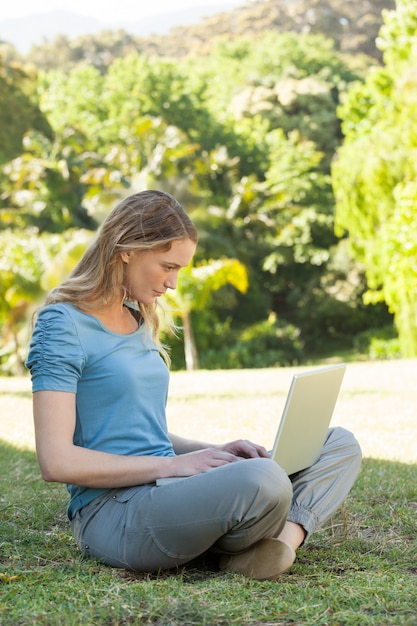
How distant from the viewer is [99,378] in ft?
8.99

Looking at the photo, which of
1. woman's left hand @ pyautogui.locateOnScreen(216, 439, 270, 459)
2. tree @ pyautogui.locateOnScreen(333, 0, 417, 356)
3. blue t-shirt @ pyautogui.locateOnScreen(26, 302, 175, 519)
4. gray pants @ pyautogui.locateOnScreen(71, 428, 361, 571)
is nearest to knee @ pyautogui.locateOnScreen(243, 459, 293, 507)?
gray pants @ pyautogui.locateOnScreen(71, 428, 361, 571)

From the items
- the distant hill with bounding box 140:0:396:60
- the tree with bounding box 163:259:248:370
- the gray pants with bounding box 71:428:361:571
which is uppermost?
the gray pants with bounding box 71:428:361:571

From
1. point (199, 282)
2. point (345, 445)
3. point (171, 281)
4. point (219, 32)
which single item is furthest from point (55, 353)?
point (219, 32)

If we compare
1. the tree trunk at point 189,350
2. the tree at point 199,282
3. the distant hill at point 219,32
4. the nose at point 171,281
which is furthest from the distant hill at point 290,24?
the nose at point 171,281

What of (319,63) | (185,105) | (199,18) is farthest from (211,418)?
(199,18)

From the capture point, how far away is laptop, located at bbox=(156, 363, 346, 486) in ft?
8.89

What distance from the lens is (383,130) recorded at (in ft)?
56.9

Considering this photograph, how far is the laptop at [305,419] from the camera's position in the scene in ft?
8.89

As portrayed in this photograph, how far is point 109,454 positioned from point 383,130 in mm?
15733

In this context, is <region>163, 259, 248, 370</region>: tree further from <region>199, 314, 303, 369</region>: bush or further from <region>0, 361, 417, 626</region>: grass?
<region>0, 361, 417, 626</region>: grass

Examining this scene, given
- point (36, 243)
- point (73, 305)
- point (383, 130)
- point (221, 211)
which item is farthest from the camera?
point (221, 211)

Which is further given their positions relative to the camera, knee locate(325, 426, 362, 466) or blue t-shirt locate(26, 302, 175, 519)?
knee locate(325, 426, 362, 466)

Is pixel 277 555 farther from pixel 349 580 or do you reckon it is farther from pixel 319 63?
pixel 319 63

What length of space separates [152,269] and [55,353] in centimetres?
43
